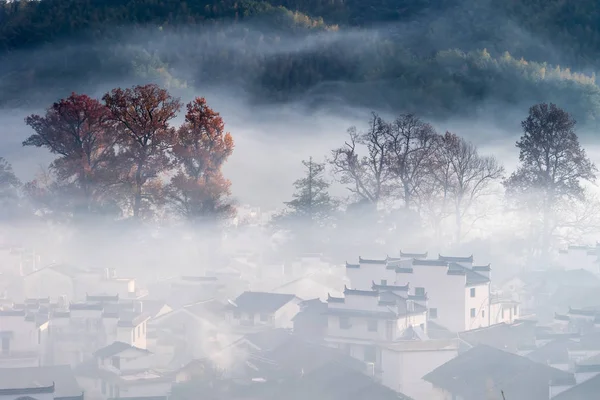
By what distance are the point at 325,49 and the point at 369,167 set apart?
12960mm

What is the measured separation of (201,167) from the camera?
27234mm

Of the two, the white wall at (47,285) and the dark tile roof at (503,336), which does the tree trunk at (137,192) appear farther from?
the dark tile roof at (503,336)

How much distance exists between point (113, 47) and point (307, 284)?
18.2 metres

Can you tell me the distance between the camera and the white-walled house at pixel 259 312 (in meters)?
24.2

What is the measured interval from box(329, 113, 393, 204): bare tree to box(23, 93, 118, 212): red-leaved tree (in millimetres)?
5238

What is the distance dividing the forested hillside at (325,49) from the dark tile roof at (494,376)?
636 inches

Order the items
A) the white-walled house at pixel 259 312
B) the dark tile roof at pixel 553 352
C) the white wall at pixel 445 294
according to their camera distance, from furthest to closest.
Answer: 1. the white-walled house at pixel 259 312
2. the white wall at pixel 445 294
3. the dark tile roof at pixel 553 352

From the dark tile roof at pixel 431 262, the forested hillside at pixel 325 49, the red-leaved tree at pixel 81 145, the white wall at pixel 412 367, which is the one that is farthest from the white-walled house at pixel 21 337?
the forested hillside at pixel 325 49

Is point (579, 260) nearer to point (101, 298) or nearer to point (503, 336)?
point (503, 336)

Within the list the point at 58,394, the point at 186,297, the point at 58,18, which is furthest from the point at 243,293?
the point at 58,18

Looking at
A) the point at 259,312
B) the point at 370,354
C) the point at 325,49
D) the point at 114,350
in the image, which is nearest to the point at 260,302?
the point at 259,312

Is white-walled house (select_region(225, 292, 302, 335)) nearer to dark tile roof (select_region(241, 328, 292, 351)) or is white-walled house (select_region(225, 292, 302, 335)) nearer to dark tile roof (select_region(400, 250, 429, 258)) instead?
dark tile roof (select_region(241, 328, 292, 351))

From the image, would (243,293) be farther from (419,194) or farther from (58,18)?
(58,18)

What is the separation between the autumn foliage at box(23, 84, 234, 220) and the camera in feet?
Result: 88.9
